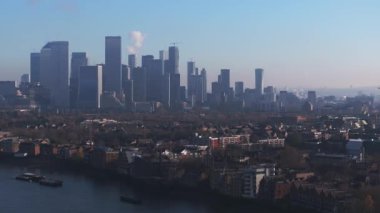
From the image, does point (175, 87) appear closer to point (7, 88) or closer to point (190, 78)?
point (190, 78)

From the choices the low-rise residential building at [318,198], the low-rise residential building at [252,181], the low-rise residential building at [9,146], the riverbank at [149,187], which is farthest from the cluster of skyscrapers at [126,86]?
the low-rise residential building at [318,198]

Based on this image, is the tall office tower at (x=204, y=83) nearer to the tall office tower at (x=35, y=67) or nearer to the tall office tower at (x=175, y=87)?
the tall office tower at (x=175, y=87)

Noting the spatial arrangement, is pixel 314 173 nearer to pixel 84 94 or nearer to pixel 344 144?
pixel 344 144

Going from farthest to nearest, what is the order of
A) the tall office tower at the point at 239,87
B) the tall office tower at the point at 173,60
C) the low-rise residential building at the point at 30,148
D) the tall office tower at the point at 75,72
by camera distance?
the tall office tower at the point at 239,87
the tall office tower at the point at 173,60
the tall office tower at the point at 75,72
the low-rise residential building at the point at 30,148

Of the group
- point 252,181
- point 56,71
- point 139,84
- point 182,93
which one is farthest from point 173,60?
point 252,181

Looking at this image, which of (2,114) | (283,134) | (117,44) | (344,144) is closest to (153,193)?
(344,144)
